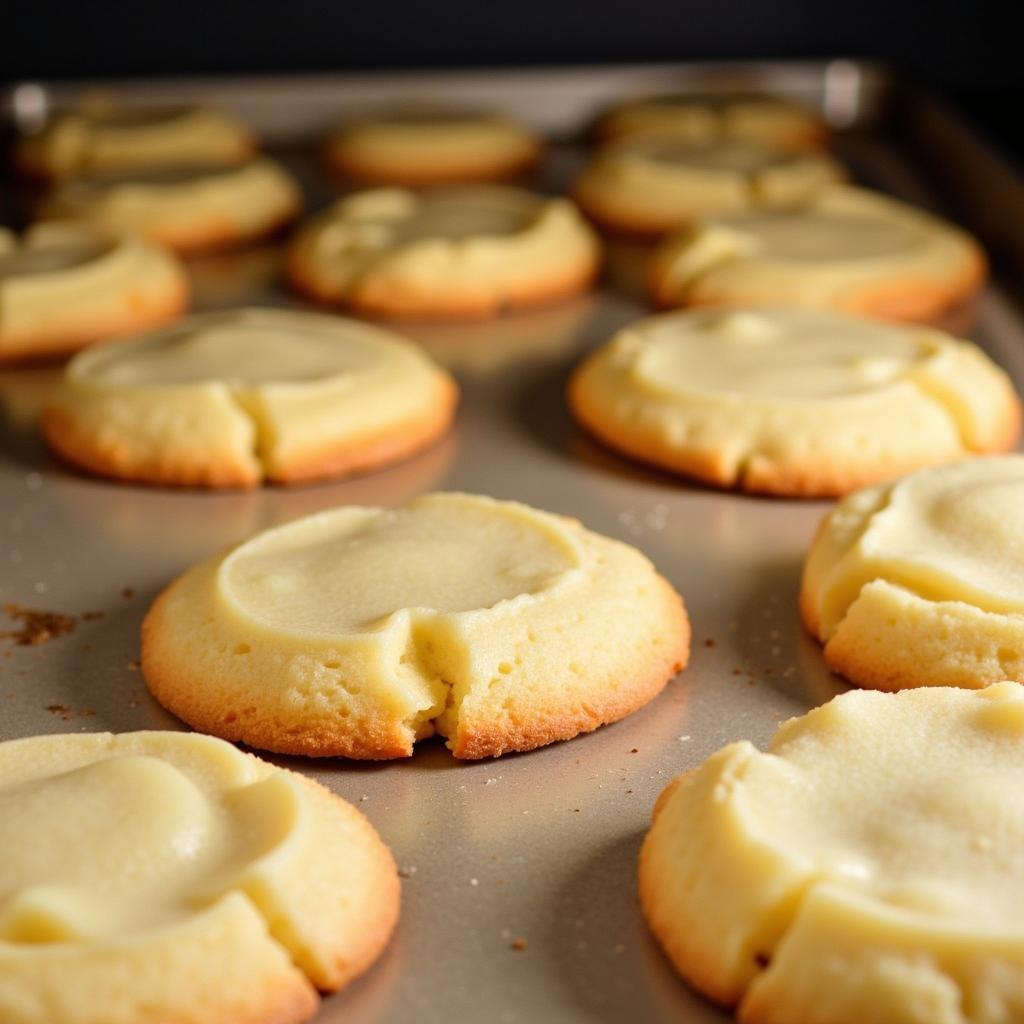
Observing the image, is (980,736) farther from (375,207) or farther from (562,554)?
(375,207)

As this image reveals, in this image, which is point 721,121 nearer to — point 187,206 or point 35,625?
point 187,206

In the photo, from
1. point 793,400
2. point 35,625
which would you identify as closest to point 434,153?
point 793,400

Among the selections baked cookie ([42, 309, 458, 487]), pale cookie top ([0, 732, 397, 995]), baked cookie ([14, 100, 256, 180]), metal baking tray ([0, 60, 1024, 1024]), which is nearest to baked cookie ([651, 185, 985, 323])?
metal baking tray ([0, 60, 1024, 1024])

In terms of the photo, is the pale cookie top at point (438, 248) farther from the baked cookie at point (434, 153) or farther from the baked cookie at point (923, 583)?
the baked cookie at point (923, 583)

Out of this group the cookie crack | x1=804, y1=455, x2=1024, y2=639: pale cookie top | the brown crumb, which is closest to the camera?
x1=804, y1=455, x2=1024, y2=639: pale cookie top

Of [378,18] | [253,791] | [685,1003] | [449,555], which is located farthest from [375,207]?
[685,1003]

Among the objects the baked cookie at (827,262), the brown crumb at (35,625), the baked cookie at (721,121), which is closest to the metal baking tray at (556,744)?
the brown crumb at (35,625)

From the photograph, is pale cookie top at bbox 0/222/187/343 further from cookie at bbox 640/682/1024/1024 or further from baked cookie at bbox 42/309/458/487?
cookie at bbox 640/682/1024/1024
